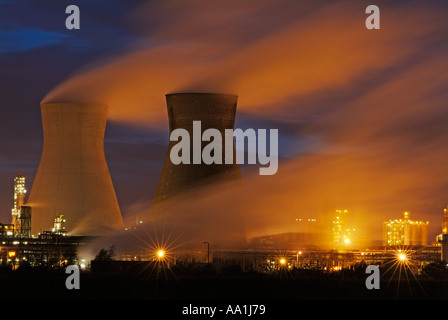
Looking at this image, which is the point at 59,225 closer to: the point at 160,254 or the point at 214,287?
the point at 160,254

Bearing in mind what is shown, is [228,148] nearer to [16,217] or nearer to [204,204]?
[204,204]

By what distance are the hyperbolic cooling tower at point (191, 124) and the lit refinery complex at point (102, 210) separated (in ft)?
0.15

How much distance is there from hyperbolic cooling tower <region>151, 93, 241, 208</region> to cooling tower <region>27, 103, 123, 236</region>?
23.3 feet

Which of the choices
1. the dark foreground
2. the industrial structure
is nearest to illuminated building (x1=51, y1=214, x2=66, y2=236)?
the industrial structure

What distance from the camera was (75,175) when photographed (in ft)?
195

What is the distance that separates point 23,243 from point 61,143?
19.3ft

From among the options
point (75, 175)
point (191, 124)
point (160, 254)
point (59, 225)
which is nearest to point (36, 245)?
point (59, 225)

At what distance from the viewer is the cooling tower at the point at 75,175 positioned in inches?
2290

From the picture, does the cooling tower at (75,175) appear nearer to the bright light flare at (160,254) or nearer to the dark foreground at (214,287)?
the bright light flare at (160,254)
